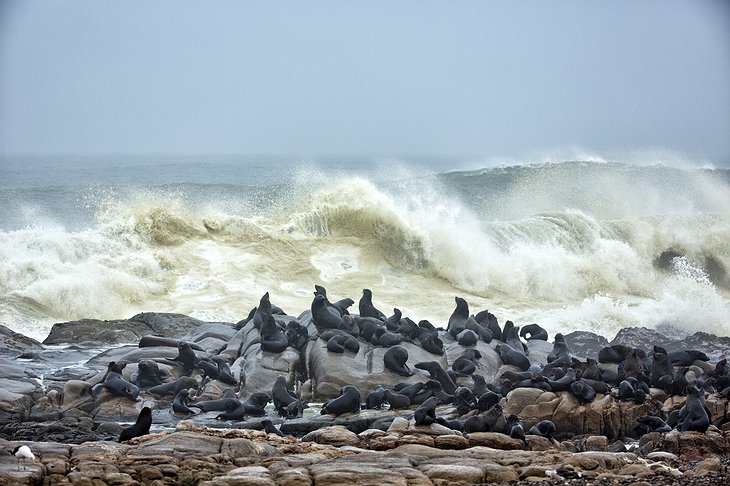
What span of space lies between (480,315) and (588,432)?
6029 millimetres

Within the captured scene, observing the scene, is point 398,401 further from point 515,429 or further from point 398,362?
point 515,429

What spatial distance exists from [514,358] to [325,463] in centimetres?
803

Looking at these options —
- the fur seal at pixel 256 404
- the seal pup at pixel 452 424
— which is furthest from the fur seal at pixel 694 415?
the fur seal at pixel 256 404

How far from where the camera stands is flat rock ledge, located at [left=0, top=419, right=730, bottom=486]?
31.0 feet

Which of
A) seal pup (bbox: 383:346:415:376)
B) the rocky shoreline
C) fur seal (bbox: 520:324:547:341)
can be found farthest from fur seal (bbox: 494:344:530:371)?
fur seal (bbox: 520:324:547:341)

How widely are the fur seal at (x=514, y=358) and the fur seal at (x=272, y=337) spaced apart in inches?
168

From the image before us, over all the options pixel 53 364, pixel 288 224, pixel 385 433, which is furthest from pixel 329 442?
pixel 288 224

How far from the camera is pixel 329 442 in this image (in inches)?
458

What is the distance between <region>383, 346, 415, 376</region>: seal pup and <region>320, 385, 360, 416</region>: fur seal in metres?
2.12

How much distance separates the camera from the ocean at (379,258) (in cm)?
2548

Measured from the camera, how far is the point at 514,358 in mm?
17297

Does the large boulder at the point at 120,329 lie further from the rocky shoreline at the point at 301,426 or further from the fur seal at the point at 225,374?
the fur seal at the point at 225,374

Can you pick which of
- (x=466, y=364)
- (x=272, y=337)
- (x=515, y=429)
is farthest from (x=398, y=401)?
(x=272, y=337)

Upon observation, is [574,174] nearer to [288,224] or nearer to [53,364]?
[288,224]
